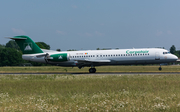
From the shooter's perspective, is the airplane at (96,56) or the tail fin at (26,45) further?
the tail fin at (26,45)

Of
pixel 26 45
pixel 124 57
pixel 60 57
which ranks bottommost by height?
pixel 124 57

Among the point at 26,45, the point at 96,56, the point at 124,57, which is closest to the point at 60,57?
the point at 96,56

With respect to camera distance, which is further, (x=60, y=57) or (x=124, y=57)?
(x=60, y=57)

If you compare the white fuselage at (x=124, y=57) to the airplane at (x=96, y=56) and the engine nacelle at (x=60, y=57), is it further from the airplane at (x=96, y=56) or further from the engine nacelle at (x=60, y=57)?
the engine nacelle at (x=60, y=57)

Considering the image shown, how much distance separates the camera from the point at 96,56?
38.9 meters

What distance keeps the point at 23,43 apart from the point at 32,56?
2.77 meters

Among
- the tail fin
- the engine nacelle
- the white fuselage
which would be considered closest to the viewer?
the white fuselage

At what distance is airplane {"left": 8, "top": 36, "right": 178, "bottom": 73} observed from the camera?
3738 centimetres

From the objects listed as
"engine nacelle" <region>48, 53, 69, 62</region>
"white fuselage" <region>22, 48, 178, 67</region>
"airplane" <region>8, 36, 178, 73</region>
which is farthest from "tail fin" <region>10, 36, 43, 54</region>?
"white fuselage" <region>22, 48, 178, 67</region>

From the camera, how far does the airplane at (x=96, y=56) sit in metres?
37.4

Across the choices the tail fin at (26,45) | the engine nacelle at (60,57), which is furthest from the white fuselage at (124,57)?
the tail fin at (26,45)

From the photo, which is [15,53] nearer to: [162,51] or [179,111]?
[162,51]

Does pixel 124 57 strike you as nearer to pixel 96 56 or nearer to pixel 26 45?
pixel 96 56

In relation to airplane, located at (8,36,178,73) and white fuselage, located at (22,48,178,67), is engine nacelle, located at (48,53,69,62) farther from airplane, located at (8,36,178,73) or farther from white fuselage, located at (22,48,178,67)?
white fuselage, located at (22,48,178,67)
